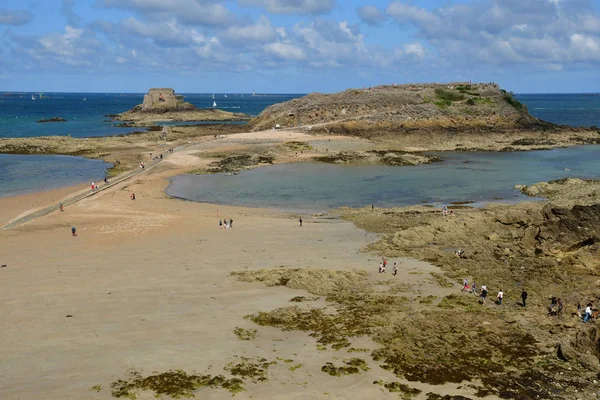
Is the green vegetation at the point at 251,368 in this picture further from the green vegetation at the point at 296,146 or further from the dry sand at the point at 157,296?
the green vegetation at the point at 296,146

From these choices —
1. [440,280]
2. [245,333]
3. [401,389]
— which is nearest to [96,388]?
[245,333]

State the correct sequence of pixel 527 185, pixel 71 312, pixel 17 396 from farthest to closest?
pixel 527 185 → pixel 71 312 → pixel 17 396

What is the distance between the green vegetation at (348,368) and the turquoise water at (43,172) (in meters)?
40.7

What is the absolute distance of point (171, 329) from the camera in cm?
1772

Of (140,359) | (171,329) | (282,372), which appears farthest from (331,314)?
(140,359)

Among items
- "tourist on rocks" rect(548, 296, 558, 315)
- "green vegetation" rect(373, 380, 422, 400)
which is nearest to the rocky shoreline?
"tourist on rocks" rect(548, 296, 558, 315)

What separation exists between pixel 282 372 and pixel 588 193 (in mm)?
36061

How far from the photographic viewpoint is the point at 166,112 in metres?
143

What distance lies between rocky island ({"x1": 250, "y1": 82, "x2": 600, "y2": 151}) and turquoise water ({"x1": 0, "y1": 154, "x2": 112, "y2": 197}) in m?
38.8

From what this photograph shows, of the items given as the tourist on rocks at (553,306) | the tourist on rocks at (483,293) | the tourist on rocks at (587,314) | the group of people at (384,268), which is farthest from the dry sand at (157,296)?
the tourist on rocks at (587,314)

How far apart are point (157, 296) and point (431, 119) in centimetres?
7456

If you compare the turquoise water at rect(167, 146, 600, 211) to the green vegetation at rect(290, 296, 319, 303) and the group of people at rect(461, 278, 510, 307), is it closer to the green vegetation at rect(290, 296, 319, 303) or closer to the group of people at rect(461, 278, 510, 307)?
the group of people at rect(461, 278, 510, 307)

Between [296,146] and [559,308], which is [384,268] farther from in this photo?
[296,146]

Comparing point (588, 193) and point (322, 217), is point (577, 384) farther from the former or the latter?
point (588, 193)
